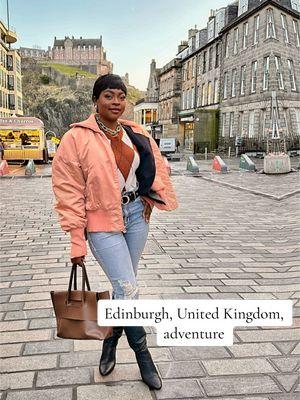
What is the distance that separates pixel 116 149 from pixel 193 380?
1.56 m

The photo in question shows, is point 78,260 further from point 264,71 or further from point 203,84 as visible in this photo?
point 203,84

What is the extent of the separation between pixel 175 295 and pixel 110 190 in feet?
6.66

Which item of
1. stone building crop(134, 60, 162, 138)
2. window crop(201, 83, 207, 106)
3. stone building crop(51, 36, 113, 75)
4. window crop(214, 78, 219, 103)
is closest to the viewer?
window crop(214, 78, 219, 103)

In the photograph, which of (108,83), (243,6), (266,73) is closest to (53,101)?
(243,6)

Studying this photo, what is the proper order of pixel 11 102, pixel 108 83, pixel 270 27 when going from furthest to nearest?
pixel 11 102 < pixel 270 27 < pixel 108 83

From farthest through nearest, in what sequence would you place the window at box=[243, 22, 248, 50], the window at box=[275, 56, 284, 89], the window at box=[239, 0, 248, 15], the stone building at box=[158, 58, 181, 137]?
the stone building at box=[158, 58, 181, 137] < the window at box=[239, 0, 248, 15] < the window at box=[243, 22, 248, 50] < the window at box=[275, 56, 284, 89]

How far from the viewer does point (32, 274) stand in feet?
16.3

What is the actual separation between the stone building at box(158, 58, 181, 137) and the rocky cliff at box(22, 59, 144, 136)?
27953mm

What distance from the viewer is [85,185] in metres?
2.65

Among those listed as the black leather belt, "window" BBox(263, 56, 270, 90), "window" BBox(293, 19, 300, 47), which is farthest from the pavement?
"window" BBox(293, 19, 300, 47)

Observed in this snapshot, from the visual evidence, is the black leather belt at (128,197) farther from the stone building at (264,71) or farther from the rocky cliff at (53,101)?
the rocky cliff at (53,101)

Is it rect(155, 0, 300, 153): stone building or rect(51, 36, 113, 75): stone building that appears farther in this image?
rect(51, 36, 113, 75): stone building

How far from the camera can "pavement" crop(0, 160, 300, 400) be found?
8.98ft

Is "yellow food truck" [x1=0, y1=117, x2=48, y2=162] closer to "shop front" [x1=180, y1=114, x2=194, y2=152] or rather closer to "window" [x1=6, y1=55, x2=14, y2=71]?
"shop front" [x1=180, y1=114, x2=194, y2=152]
